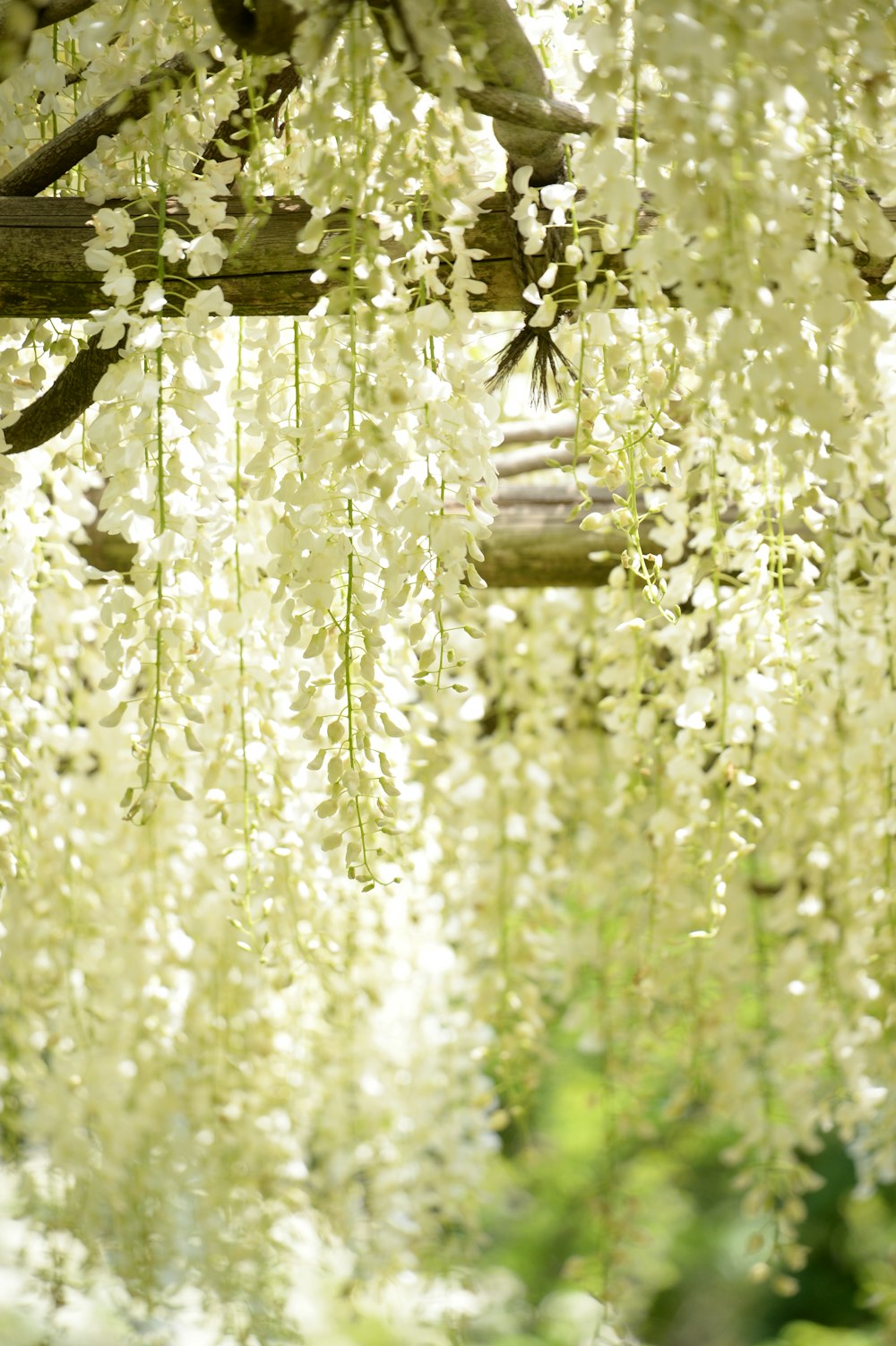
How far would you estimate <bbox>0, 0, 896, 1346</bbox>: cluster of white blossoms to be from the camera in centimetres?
79

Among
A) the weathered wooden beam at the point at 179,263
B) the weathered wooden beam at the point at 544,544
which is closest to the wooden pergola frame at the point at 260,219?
the weathered wooden beam at the point at 179,263

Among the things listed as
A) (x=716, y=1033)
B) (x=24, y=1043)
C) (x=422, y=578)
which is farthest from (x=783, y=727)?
(x=24, y=1043)

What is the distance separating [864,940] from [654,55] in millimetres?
1377

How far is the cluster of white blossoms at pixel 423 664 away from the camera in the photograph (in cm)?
79

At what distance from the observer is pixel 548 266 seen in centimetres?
95

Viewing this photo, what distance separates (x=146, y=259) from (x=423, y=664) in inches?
16.6

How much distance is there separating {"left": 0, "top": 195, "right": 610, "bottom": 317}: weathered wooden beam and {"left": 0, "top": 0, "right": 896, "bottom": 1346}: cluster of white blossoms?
23mm

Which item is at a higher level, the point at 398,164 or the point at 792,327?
the point at 398,164

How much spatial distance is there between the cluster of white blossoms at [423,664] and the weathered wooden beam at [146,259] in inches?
0.9

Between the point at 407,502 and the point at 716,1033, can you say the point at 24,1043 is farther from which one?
the point at 407,502

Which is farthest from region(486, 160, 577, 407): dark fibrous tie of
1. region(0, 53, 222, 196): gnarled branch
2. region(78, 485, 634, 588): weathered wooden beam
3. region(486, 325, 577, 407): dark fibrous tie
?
region(78, 485, 634, 588): weathered wooden beam

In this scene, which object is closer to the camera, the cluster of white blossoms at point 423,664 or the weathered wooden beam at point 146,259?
the cluster of white blossoms at point 423,664

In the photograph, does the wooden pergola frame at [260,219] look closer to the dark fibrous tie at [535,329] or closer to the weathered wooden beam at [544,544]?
the dark fibrous tie at [535,329]

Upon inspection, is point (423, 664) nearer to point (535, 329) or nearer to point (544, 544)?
point (535, 329)
